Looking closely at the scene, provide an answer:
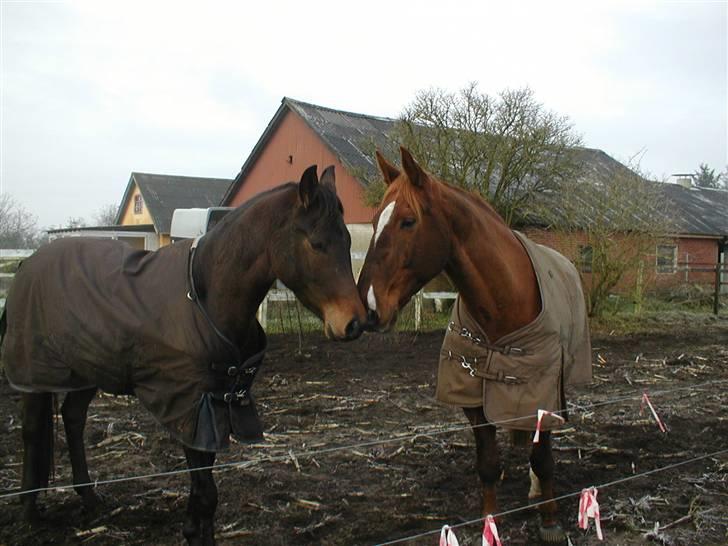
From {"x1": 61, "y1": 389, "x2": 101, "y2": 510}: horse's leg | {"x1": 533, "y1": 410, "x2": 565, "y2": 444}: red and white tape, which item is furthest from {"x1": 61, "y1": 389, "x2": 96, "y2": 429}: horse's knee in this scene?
{"x1": 533, "y1": 410, "x2": 565, "y2": 444}: red and white tape

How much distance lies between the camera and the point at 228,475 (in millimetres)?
4242

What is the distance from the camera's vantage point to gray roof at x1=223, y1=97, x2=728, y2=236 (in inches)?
598

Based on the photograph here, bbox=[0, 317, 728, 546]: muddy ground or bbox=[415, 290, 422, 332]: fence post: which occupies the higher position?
bbox=[415, 290, 422, 332]: fence post

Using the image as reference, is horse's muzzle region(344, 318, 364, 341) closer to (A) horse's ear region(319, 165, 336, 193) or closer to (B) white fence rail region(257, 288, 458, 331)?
(A) horse's ear region(319, 165, 336, 193)

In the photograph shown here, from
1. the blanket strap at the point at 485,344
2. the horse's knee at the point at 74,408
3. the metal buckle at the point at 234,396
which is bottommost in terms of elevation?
the horse's knee at the point at 74,408

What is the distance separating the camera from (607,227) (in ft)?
42.6

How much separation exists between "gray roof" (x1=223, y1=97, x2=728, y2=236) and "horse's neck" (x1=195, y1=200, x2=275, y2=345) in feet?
36.8

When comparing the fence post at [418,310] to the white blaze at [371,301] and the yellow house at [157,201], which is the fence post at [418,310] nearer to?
the white blaze at [371,301]

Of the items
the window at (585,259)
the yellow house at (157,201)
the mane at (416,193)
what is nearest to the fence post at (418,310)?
the window at (585,259)

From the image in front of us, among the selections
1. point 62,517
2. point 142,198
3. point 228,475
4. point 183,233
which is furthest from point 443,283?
point 142,198

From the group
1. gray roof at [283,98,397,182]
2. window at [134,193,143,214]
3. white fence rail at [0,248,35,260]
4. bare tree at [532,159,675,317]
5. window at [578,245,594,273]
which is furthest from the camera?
window at [134,193,143,214]

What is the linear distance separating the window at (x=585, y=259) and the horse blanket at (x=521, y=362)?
10081 mm

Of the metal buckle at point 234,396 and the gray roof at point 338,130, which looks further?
the gray roof at point 338,130

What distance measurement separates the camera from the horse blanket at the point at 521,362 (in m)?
3.12
